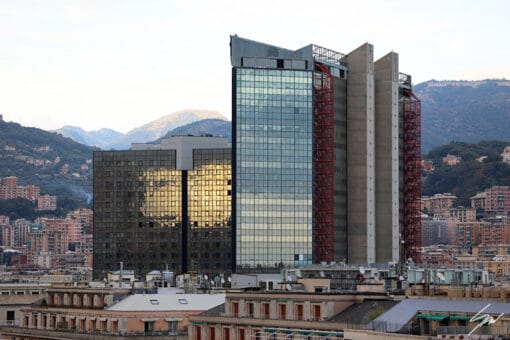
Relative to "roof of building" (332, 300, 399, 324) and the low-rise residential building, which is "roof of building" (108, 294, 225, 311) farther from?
"roof of building" (332, 300, 399, 324)

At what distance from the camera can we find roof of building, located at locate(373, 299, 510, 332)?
→ 74.9 m

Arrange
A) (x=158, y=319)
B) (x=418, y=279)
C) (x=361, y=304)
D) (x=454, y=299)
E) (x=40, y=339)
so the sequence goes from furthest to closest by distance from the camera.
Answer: (x=40, y=339)
(x=158, y=319)
(x=418, y=279)
(x=361, y=304)
(x=454, y=299)

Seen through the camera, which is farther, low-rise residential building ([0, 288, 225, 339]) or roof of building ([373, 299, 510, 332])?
low-rise residential building ([0, 288, 225, 339])

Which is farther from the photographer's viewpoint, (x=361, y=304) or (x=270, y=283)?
(x=270, y=283)

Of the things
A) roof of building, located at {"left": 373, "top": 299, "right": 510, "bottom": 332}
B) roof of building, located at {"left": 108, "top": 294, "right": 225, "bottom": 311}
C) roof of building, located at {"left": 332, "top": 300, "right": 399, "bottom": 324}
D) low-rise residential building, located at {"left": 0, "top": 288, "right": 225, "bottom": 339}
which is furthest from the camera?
roof of building, located at {"left": 108, "top": 294, "right": 225, "bottom": 311}

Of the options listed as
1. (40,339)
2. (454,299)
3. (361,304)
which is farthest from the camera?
(40,339)

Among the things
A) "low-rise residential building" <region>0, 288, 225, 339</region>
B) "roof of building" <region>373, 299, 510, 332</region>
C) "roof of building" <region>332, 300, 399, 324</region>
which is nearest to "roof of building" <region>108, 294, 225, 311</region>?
"low-rise residential building" <region>0, 288, 225, 339</region>

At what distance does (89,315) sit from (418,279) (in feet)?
126

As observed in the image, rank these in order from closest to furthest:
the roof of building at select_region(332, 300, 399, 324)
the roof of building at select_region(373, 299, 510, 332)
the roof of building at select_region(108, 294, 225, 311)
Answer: the roof of building at select_region(373, 299, 510, 332)
the roof of building at select_region(332, 300, 399, 324)
the roof of building at select_region(108, 294, 225, 311)

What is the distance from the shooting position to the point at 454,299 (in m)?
77.8

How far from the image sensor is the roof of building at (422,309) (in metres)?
74.9

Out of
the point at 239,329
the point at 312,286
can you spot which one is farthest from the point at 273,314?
the point at 312,286

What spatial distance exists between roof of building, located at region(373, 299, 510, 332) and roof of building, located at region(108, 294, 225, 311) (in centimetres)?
5274

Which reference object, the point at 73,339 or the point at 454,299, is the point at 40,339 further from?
the point at 454,299
